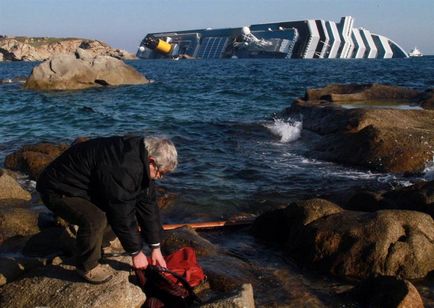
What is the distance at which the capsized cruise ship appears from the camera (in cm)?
8969

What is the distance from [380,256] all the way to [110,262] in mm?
2523

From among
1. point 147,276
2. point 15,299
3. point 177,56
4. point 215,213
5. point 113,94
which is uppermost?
point 147,276

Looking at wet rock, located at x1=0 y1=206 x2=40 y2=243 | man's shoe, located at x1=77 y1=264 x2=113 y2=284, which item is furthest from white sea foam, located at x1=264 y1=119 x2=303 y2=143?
man's shoe, located at x1=77 y1=264 x2=113 y2=284

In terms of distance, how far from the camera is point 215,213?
7.16 meters

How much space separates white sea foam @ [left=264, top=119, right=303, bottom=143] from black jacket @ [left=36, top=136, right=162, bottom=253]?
9349 mm

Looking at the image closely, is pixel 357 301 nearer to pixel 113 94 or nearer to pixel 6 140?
pixel 6 140

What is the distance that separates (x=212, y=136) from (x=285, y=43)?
261ft

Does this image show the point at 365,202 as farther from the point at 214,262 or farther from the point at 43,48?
the point at 43,48

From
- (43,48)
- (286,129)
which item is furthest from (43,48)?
(286,129)

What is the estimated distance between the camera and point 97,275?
3717 millimetres

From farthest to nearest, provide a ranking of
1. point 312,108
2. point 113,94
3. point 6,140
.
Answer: point 113,94, point 312,108, point 6,140

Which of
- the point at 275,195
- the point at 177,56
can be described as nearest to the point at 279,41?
the point at 177,56

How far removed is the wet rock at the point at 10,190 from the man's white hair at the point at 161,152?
4.64 m

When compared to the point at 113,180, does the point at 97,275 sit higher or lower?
lower
